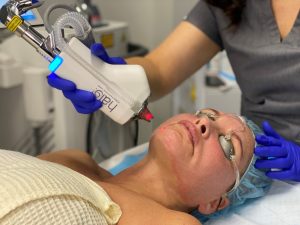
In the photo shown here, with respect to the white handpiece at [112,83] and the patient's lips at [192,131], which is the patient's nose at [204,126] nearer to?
the patient's lips at [192,131]

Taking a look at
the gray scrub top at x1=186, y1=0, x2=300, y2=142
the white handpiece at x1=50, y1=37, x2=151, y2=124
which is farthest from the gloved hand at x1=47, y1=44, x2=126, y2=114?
the gray scrub top at x1=186, y1=0, x2=300, y2=142

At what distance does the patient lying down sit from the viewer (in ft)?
2.93

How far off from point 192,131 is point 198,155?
7 centimetres

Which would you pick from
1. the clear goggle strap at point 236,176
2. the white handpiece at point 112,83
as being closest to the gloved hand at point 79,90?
the white handpiece at point 112,83

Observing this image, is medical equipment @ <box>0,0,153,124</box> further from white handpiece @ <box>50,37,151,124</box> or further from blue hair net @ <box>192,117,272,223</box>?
blue hair net @ <box>192,117,272,223</box>

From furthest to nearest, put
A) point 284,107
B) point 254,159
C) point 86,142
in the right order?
point 86,142
point 284,107
point 254,159

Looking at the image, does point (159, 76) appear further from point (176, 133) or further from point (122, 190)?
point (122, 190)

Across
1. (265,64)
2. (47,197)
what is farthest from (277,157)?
(47,197)

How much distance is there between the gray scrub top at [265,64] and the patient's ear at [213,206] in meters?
0.31

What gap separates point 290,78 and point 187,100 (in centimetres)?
118

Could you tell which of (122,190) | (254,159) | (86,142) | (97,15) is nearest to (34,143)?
(86,142)

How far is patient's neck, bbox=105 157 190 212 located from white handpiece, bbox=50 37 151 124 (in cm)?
20

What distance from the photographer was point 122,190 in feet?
3.70

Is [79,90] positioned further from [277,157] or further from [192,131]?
[277,157]
